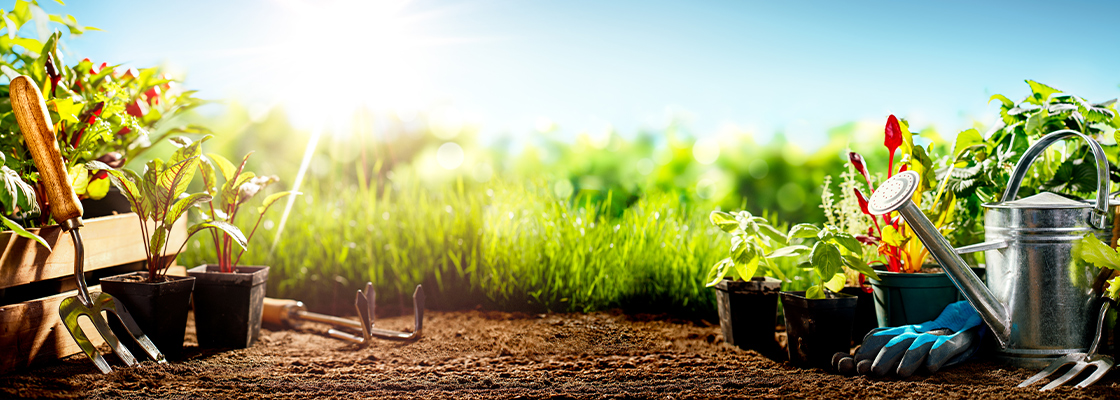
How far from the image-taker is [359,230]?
2.83 m

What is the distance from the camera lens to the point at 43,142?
1.44 meters

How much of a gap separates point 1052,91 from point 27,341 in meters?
2.84

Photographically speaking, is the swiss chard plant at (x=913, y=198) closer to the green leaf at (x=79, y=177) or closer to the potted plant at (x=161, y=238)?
the potted plant at (x=161, y=238)

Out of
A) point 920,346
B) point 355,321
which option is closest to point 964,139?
point 920,346

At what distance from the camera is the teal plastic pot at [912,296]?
168cm

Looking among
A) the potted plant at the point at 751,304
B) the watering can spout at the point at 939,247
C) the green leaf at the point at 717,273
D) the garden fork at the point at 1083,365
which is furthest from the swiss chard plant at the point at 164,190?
the garden fork at the point at 1083,365

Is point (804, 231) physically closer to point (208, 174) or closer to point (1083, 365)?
point (1083, 365)

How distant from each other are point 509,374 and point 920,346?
3.20ft

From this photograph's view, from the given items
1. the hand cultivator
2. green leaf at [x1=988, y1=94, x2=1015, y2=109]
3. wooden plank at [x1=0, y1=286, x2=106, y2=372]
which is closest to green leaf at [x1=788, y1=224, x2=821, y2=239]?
green leaf at [x1=988, y1=94, x2=1015, y2=109]

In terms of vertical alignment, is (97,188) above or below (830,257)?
above

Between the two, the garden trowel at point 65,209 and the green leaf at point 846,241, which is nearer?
the garden trowel at point 65,209

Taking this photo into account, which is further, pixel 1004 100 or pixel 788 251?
pixel 1004 100

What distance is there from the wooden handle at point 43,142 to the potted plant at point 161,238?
0.13 m

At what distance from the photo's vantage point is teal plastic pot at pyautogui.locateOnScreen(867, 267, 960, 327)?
168 centimetres
